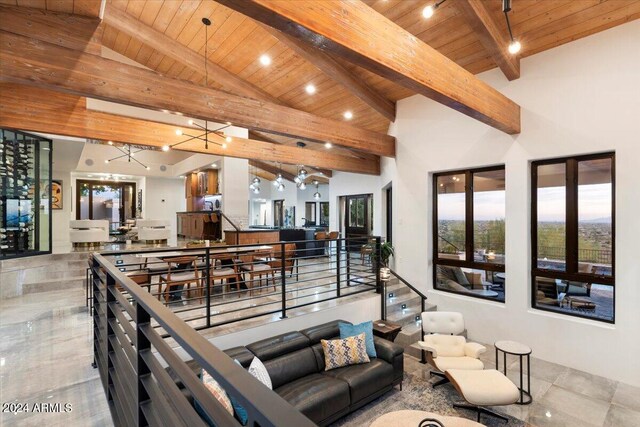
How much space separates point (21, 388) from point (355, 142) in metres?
5.05

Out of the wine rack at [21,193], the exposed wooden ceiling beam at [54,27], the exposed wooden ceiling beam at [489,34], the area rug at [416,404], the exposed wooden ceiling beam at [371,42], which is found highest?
the exposed wooden ceiling beam at [489,34]

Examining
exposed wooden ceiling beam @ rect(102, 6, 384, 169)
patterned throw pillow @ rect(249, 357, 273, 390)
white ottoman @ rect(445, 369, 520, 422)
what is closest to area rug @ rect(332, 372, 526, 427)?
white ottoman @ rect(445, 369, 520, 422)

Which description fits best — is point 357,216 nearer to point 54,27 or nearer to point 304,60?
point 304,60

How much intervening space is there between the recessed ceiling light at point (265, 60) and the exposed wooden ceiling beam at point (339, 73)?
34.4 inches

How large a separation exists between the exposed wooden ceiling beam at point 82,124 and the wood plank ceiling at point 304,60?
1.34 metres

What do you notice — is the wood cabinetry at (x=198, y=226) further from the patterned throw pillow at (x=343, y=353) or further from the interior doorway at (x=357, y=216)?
the patterned throw pillow at (x=343, y=353)

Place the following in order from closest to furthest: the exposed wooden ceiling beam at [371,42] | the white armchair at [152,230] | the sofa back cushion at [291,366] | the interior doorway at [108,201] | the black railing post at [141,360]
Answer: the black railing post at [141,360], the exposed wooden ceiling beam at [371,42], the sofa back cushion at [291,366], the white armchair at [152,230], the interior doorway at [108,201]

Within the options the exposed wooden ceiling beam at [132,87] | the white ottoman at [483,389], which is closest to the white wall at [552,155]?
the white ottoman at [483,389]

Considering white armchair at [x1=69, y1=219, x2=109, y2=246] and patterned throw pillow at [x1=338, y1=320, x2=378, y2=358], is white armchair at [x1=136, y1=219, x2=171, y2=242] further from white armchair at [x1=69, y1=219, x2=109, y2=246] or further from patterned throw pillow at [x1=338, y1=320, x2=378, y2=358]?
patterned throw pillow at [x1=338, y1=320, x2=378, y2=358]

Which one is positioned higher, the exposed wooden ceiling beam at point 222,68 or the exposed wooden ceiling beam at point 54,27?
the exposed wooden ceiling beam at point 222,68

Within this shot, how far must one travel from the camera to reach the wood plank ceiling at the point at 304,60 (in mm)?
3791

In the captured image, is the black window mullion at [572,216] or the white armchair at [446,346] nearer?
the white armchair at [446,346]

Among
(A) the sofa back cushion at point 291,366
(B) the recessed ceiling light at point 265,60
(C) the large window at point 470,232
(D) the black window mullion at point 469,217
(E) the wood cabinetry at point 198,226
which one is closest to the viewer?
(A) the sofa back cushion at point 291,366

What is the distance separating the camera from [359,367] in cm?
361
